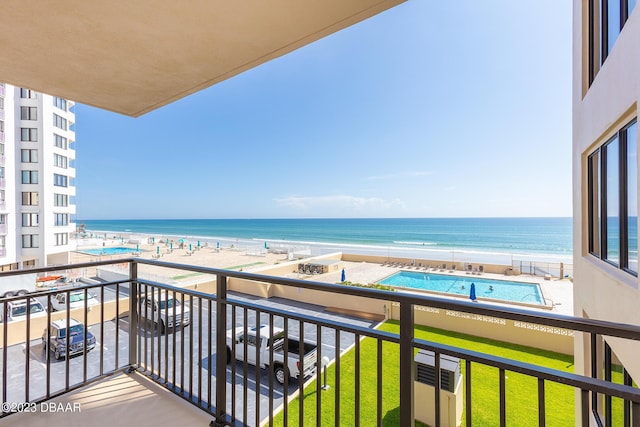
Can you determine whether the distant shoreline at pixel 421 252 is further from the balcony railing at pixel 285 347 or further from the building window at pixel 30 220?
the balcony railing at pixel 285 347

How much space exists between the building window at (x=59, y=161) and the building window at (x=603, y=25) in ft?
72.7

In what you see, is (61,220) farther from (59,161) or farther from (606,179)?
(606,179)

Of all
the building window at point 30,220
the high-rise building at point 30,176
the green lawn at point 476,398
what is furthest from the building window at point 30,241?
the green lawn at point 476,398

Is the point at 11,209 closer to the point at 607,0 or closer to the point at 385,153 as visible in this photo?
the point at 607,0

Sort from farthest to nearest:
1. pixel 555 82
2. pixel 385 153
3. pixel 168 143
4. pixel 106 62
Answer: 1. pixel 168 143
2. pixel 385 153
3. pixel 555 82
4. pixel 106 62

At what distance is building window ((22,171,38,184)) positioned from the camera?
15.6 meters

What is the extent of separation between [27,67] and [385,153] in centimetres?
3543

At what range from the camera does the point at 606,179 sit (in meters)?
2.95

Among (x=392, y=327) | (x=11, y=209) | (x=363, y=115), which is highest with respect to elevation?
(x=363, y=115)

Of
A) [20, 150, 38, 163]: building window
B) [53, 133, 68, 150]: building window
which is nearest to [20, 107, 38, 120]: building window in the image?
[53, 133, 68, 150]: building window

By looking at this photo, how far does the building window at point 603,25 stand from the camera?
7.94ft

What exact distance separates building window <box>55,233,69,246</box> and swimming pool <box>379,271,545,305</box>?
1818 centimetres

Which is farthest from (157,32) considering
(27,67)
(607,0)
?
(607,0)

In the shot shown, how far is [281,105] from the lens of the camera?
29.7m
